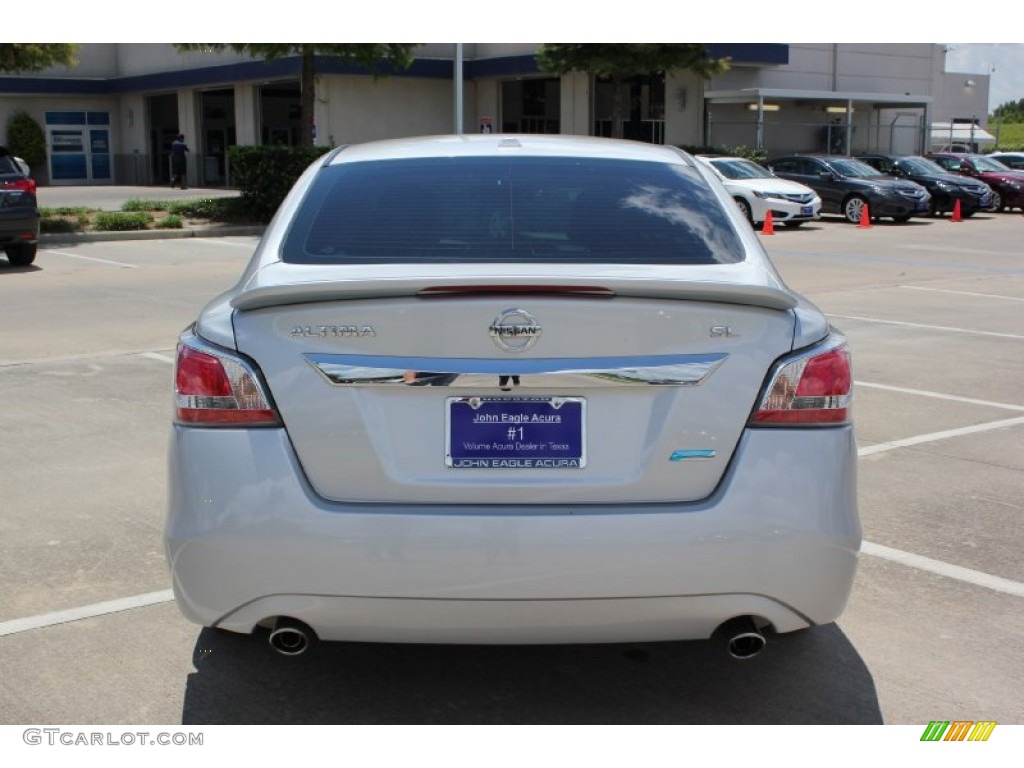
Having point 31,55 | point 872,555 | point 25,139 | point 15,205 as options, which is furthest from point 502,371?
point 25,139

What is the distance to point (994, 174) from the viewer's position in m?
33.7

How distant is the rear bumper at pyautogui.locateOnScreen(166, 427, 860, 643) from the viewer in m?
3.15

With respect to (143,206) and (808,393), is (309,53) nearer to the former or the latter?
(143,206)

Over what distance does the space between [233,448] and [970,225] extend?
92.2ft

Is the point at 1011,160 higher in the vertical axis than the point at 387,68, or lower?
lower

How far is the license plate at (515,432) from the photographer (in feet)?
10.5

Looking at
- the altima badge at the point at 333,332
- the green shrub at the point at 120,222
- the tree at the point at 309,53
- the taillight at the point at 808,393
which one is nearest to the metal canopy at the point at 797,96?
the tree at the point at 309,53

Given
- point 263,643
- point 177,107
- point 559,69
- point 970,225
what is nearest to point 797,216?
point 970,225

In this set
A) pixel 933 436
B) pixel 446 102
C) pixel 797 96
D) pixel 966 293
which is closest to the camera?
pixel 933 436

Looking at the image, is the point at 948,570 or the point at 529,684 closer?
the point at 529,684

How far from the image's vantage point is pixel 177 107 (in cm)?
5097

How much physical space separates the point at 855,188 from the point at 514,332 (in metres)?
27.2

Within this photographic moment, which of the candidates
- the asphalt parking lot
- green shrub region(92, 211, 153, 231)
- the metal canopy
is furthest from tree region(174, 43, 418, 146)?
the asphalt parking lot
